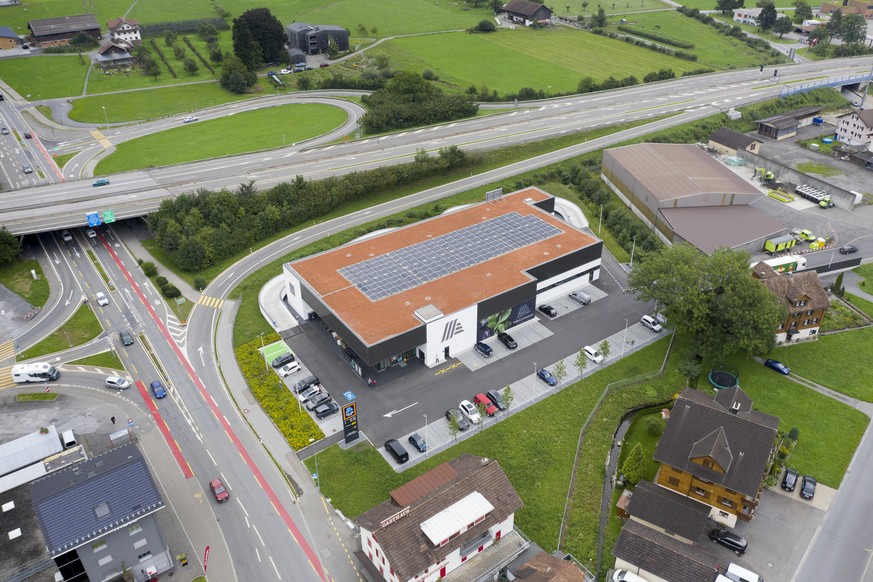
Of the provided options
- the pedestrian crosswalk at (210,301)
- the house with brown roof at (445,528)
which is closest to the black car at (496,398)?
the house with brown roof at (445,528)

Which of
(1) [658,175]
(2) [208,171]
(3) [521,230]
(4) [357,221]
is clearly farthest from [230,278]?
(1) [658,175]

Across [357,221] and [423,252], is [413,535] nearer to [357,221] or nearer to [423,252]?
[423,252]

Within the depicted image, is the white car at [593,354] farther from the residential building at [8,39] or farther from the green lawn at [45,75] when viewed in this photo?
the residential building at [8,39]

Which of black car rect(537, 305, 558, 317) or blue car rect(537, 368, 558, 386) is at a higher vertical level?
black car rect(537, 305, 558, 317)

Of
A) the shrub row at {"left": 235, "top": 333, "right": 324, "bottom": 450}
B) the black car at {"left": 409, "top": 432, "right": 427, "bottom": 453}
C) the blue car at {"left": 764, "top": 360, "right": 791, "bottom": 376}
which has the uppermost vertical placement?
the blue car at {"left": 764, "top": 360, "right": 791, "bottom": 376}

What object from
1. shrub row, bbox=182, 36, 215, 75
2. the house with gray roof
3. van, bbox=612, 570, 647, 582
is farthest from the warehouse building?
shrub row, bbox=182, 36, 215, 75

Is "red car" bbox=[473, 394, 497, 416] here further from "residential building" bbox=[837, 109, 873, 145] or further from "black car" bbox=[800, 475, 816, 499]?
"residential building" bbox=[837, 109, 873, 145]
